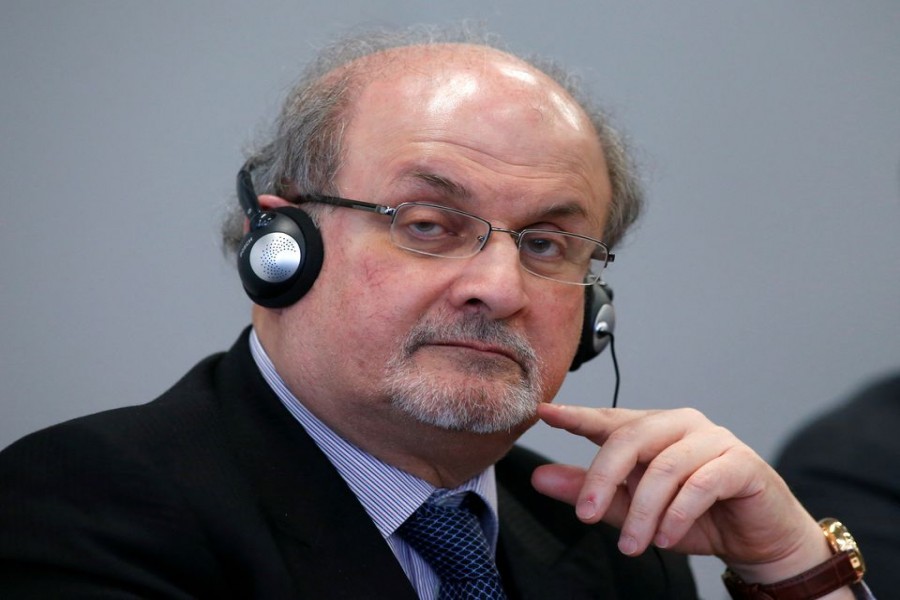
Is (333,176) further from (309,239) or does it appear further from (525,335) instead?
(525,335)

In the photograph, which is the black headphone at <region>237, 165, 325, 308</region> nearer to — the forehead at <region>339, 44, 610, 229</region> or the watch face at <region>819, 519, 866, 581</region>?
the forehead at <region>339, 44, 610, 229</region>

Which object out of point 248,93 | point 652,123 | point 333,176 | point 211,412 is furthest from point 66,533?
point 652,123

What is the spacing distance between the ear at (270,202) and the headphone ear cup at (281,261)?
115 mm

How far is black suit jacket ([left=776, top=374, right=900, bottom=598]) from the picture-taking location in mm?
1783

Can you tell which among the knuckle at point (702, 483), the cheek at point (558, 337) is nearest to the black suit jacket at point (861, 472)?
the knuckle at point (702, 483)

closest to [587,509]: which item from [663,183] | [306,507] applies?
[306,507]

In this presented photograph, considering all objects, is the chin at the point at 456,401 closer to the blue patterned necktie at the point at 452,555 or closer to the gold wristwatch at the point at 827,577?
the blue patterned necktie at the point at 452,555

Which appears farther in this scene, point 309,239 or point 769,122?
point 769,122

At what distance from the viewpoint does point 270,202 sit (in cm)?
180

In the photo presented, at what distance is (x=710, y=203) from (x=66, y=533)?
204 centimetres

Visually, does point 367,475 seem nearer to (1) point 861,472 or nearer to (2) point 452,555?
(2) point 452,555

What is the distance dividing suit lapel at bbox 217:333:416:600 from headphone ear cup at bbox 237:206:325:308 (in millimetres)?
165

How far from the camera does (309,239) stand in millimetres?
1660

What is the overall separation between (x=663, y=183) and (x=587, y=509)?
1466mm
